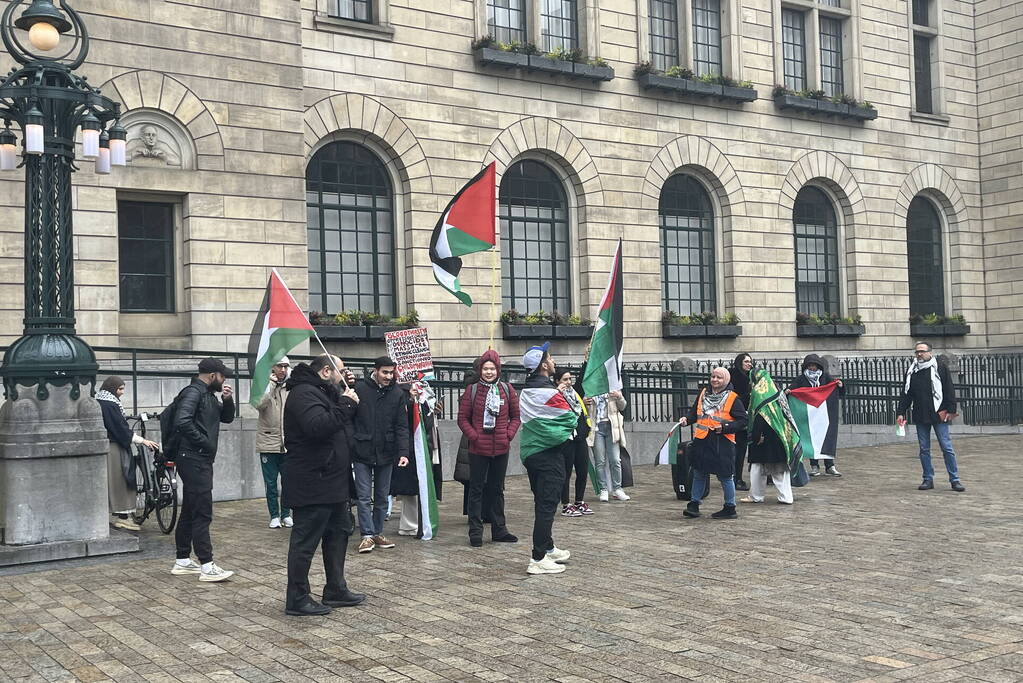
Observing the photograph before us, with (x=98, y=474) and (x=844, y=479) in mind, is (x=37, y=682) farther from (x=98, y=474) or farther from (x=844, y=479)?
(x=844, y=479)

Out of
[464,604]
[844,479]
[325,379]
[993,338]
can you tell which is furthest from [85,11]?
[993,338]

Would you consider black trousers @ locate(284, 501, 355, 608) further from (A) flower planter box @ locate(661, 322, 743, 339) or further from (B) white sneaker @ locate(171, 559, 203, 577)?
(A) flower planter box @ locate(661, 322, 743, 339)

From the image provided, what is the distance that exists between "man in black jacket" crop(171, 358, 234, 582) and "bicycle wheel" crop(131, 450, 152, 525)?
2.85 metres

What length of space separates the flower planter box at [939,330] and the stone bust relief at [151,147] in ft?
63.8

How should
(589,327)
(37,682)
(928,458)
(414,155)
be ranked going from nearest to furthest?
1. (37,682)
2. (928,458)
3. (414,155)
4. (589,327)

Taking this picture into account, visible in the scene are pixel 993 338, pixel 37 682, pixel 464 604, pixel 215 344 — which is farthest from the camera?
pixel 993 338

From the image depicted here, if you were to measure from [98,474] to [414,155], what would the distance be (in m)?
11.2

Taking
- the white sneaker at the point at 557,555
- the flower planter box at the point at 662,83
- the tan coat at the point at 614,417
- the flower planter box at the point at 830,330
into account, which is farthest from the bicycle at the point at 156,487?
the flower planter box at the point at 830,330

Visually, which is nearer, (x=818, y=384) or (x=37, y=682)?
(x=37, y=682)

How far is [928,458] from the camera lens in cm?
1455

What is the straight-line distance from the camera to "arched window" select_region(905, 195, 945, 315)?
96.4ft

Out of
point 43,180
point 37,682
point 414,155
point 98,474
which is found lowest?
point 37,682

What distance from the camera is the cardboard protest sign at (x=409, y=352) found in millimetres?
12062

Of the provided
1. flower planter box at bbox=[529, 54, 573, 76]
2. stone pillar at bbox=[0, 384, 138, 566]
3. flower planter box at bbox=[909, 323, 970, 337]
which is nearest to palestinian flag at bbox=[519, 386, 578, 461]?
stone pillar at bbox=[0, 384, 138, 566]
